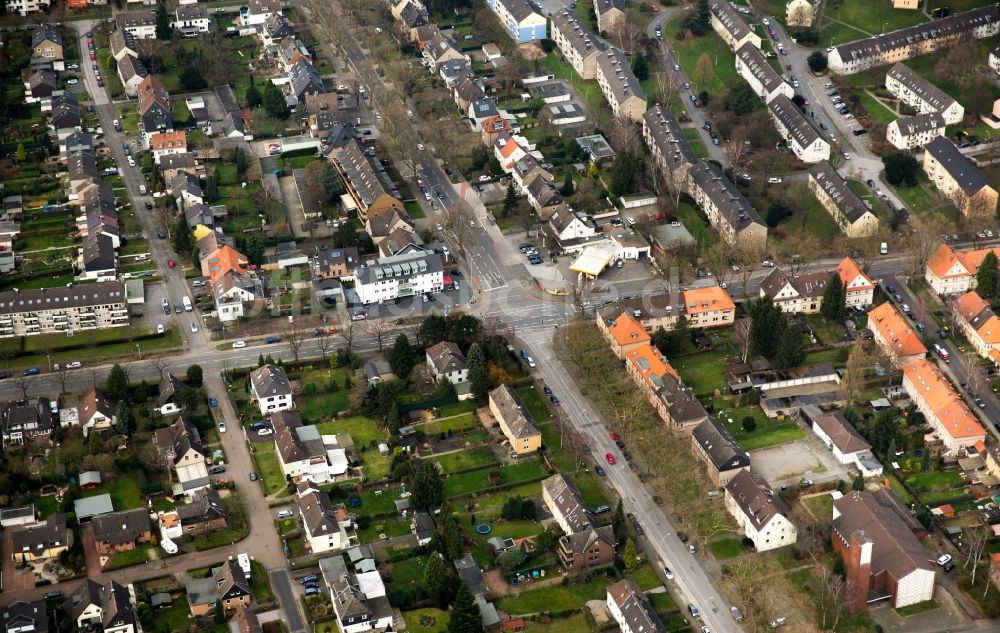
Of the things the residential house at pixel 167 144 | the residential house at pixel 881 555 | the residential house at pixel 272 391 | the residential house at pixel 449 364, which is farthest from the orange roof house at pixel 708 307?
the residential house at pixel 167 144

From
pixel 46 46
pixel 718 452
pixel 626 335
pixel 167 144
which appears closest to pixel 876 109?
pixel 626 335

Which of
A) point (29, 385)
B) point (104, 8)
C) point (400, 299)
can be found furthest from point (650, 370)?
point (104, 8)

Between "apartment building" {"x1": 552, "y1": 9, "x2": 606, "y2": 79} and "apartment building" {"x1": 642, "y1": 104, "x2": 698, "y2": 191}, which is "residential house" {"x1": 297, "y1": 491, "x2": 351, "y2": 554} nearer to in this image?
"apartment building" {"x1": 642, "y1": 104, "x2": 698, "y2": 191}

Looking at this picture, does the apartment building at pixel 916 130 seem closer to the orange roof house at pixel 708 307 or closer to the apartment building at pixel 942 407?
the orange roof house at pixel 708 307

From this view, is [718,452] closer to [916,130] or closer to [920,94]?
[916,130]

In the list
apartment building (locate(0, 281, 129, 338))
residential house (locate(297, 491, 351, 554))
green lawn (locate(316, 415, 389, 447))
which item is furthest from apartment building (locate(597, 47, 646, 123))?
residential house (locate(297, 491, 351, 554))

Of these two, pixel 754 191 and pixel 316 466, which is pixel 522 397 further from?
pixel 754 191

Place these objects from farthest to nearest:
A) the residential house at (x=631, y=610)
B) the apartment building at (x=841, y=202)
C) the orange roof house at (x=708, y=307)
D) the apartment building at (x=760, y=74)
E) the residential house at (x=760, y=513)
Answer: the apartment building at (x=760, y=74) → the apartment building at (x=841, y=202) → the orange roof house at (x=708, y=307) → the residential house at (x=760, y=513) → the residential house at (x=631, y=610)
